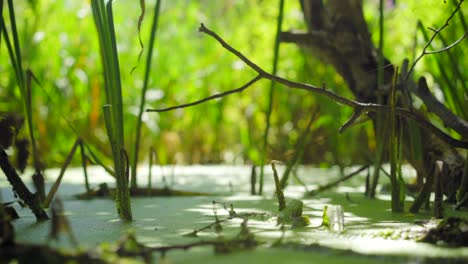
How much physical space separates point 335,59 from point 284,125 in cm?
263

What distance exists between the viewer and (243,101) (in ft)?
16.0

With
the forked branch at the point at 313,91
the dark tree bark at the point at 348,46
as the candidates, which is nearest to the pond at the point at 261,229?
the forked branch at the point at 313,91

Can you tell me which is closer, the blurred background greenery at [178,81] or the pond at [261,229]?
the pond at [261,229]

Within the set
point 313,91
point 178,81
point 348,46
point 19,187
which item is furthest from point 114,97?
point 178,81

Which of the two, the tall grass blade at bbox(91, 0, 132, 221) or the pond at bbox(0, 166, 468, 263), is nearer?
the pond at bbox(0, 166, 468, 263)

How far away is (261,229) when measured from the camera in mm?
1200

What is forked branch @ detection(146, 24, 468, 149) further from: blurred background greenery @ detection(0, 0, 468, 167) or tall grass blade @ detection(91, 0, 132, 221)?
blurred background greenery @ detection(0, 0, 468, 167)

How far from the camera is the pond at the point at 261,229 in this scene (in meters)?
0.93

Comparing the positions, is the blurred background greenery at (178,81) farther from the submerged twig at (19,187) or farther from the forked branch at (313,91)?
the submerged twig at (19,187)

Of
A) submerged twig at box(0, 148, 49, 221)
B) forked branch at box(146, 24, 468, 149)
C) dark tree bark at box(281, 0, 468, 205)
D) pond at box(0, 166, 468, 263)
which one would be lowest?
pond at box(0, 166, 468, 263)

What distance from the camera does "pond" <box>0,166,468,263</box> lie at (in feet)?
3.05

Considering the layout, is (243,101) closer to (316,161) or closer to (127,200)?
(316,161)

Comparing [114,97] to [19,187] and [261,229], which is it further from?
[261,229]

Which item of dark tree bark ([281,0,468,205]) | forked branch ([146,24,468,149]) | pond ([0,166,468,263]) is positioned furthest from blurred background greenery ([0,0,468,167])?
forked branch ([146,24,468,149])
